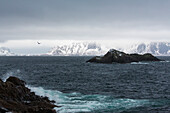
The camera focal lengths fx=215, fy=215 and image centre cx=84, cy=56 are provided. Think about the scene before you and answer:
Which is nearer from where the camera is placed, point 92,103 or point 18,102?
point 18,102

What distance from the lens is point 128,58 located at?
155 metres

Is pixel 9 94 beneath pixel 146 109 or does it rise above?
above

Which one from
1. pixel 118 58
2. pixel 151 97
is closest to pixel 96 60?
pixel 118 58

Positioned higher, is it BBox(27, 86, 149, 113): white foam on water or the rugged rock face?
the rugged rock face

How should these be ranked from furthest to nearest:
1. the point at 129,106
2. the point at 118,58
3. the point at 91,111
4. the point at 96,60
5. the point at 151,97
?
the point at 96,60 < the point at 118,58 < the point at 151,97 < the point at 129,106 < the point at 91,111

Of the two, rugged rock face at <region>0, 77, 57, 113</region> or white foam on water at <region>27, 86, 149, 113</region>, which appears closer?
rugged rock face at <region>0, 77, 57, 113</region>

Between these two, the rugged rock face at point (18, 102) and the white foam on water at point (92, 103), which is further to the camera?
the white foam on water at point (92, 103)

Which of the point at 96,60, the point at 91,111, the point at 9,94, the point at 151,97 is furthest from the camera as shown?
the point at 96,60

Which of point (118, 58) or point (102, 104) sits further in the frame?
point (118, 58)

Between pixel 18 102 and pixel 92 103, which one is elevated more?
pixel 18 102

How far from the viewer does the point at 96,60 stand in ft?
526

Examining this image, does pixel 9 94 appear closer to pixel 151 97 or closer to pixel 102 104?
pixel 102 104

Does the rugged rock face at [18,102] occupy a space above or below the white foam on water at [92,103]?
above

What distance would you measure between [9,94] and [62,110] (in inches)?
291
